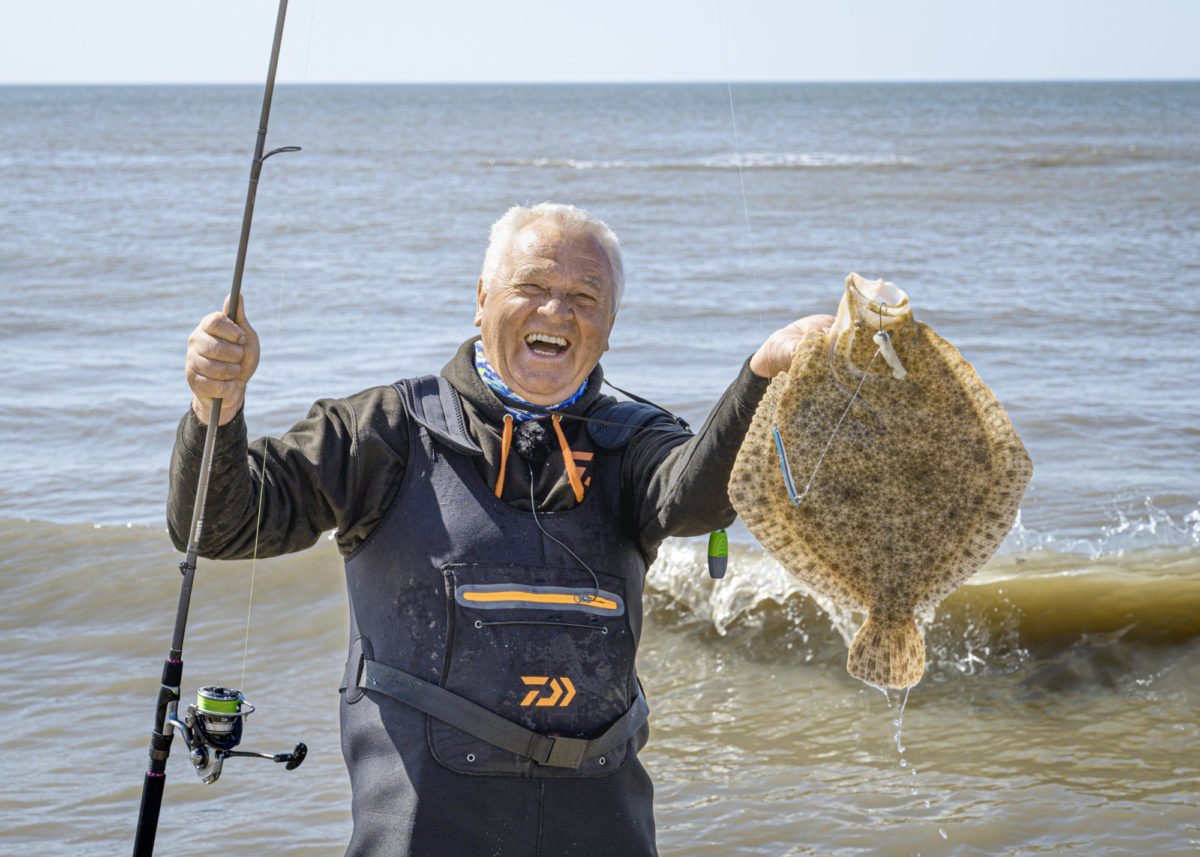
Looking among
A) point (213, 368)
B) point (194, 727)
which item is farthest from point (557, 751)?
point (213, 368)

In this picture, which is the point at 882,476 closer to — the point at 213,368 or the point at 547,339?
the point at 547,339

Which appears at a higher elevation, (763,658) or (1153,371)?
(1153,371)

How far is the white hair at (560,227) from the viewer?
3037 mm

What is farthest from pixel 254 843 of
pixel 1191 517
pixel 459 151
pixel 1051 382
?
pixel 459 151

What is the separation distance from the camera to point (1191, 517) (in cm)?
800

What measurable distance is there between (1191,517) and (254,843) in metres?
5.75

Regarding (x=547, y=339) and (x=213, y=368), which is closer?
(x=213, y=368)

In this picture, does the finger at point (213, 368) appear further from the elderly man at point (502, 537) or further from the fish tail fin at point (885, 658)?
the fish tail fin at point (885, 658)

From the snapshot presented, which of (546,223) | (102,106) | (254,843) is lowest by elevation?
(254,843)

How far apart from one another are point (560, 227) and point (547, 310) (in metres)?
0.21

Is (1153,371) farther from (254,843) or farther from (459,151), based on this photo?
(459,151)

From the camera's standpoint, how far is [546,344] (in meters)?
3.00

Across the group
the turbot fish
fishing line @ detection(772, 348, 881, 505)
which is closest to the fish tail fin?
the turbot fish

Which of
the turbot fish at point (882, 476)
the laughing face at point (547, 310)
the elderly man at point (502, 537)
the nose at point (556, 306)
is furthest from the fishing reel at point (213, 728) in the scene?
the turbot fish at point (882, 476)
